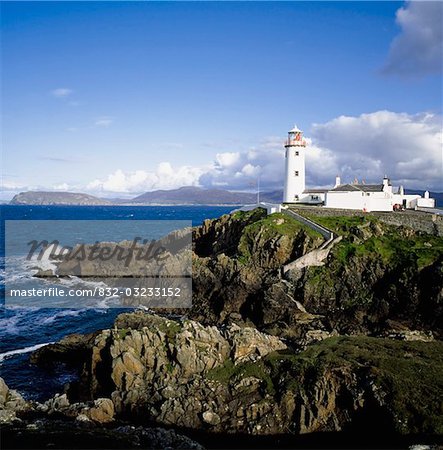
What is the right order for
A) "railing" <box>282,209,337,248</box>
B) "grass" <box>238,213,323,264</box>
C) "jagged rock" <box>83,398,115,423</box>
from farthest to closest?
"grass" <box>238,213,323,264</box> → "railing" <box>282,209,337,248</box> → "jagged rock" <box>83,398,115,423</box>

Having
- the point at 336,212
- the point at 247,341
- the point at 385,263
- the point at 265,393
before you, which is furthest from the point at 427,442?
the point at 336,212

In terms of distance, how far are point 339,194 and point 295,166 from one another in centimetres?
837

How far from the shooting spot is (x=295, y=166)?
60844mm

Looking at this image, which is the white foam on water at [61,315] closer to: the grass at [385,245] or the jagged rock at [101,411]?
the jagged rock at [101,411]

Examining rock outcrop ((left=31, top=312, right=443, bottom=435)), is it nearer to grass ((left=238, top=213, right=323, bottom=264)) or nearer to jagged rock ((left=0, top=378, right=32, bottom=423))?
jagged rock ((left=0, top=378, right=32, bottom=423))

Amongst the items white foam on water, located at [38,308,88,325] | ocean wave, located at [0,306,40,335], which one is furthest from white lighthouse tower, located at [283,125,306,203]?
ocean wave, located at [0,306,40,335]

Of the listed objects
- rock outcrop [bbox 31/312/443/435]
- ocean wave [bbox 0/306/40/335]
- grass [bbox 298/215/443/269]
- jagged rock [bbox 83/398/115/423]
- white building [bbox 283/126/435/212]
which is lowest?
ocean wave [bbox 0/306/40/335]

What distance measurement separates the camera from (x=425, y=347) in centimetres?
2567

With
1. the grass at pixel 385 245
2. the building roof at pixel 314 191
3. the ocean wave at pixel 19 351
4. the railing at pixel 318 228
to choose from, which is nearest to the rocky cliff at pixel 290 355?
the grass at pixel 385 245

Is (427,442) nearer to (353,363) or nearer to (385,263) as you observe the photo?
(353,363)

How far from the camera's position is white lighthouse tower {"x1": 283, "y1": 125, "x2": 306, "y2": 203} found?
60500 mm

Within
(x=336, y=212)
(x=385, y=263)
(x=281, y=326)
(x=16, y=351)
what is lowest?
(x=16, y=351)

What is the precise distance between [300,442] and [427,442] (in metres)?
5.33

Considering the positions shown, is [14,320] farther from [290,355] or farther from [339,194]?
[339,194]
